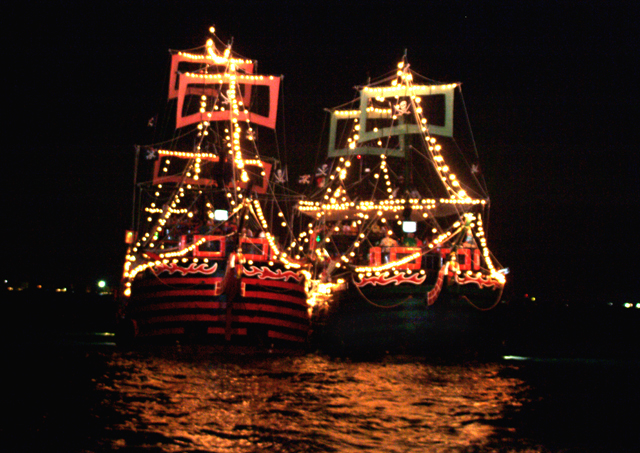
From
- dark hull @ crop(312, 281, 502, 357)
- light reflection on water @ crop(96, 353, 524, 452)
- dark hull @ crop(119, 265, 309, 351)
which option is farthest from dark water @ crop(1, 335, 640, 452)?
dark hull @ crop(312, 281, 502, 357)

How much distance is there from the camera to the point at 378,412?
1545 centimetres

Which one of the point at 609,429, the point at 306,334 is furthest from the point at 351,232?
the point at 609,429

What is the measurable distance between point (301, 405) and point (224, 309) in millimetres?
11057

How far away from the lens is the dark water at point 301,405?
494 inches

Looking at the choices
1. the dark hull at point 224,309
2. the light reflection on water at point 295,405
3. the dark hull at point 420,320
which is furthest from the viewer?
the dark hull at point 420,320

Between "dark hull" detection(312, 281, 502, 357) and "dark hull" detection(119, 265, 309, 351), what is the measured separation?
3165 mm

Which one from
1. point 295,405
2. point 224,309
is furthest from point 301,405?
point 224,309

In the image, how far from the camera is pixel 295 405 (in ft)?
52.6

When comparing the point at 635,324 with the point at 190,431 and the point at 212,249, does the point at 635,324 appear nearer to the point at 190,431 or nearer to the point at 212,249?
the point at 212,249

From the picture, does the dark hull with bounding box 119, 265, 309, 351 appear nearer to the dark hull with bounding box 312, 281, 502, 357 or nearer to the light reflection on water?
the light reflection on water

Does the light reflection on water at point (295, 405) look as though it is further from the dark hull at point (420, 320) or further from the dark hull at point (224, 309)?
the dark hull at point (420, 320)

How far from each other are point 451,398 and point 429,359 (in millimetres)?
9297

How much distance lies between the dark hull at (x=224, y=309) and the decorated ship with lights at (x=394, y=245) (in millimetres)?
3835

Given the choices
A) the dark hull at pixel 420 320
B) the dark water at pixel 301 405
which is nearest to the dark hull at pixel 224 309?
the dark water at pixel 301 405
